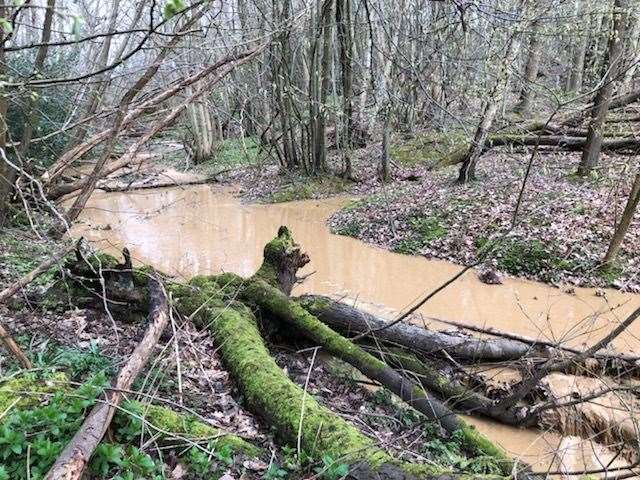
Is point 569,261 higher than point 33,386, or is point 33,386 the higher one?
point 33,386

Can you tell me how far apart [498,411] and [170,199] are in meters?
15.9

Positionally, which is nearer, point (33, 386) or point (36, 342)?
point (33, 386)

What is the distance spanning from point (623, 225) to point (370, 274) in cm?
441

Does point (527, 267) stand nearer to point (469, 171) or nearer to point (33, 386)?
point (469, 171)

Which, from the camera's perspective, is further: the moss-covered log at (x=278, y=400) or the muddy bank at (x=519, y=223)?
the muddy bank at (x=519, y=223)

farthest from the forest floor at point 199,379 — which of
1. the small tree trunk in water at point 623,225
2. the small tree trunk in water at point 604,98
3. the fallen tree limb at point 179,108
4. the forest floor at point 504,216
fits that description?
the small tree trunk in water at point 604,98

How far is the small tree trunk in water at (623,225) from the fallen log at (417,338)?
3.77 meters

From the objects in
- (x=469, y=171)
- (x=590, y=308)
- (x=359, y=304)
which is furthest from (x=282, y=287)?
(x=469, y=171)

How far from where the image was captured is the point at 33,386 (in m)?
3.29

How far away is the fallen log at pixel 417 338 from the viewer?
5.53 meters

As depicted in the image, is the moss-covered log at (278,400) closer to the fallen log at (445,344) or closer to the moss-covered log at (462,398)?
the fallen log at (445,344)

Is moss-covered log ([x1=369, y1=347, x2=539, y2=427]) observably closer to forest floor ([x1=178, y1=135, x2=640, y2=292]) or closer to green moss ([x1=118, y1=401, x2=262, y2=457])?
forest floor ([x1=178, y1=135, x2=640, y2=292])

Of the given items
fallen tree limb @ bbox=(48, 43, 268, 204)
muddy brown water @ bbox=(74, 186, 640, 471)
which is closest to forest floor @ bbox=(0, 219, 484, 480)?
muddy brown water @ bbox=(74, 186, 640, 471)

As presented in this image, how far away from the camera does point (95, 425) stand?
286cm
